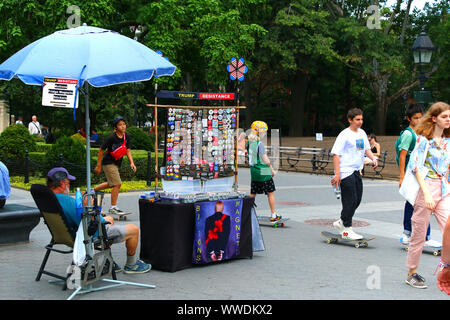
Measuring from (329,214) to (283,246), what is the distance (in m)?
3.73

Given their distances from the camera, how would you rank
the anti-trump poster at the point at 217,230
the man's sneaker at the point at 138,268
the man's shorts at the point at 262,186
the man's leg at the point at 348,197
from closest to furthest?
1. the man's sneaker at the point at 138,268
2. the anti-trump poster at the point at 217,230
3. the man's leg at the point at 348,197
4. the man's shorts at the point at 262,186

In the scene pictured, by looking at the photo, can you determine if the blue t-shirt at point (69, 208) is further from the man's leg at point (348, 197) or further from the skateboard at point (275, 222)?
the skateboard at point (275, 222)

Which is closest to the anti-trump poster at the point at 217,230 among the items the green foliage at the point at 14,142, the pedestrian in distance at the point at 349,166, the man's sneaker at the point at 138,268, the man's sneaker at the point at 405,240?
the man's sneaker at the point at 138,268

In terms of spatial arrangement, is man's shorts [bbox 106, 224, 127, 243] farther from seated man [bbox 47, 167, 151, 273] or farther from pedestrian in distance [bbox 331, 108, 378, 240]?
pedestrian in distance [bbox 331, 108, 378, 240]

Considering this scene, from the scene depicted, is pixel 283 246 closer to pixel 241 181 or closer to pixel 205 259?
pixel 205 259

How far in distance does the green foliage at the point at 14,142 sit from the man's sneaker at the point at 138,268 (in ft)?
43.5

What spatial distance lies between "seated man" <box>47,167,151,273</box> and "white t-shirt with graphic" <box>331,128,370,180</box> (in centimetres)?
332

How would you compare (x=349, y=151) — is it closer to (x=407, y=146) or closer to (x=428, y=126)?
(x=407, y=146)

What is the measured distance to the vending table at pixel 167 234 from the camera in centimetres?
679

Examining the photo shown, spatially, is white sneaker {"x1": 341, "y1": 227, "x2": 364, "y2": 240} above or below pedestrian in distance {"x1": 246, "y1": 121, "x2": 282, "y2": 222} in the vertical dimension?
below

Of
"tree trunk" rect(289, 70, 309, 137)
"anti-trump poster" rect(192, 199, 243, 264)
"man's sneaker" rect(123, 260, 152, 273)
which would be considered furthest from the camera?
"tree trunk" rect(289, 70, 309, 137)

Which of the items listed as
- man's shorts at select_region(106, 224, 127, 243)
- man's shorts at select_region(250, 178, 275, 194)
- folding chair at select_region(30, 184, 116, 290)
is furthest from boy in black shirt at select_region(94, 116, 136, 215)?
folding chair at select_region(30, 184, 116, 290)

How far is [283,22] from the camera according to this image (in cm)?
3319

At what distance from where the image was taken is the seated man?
5988mm
